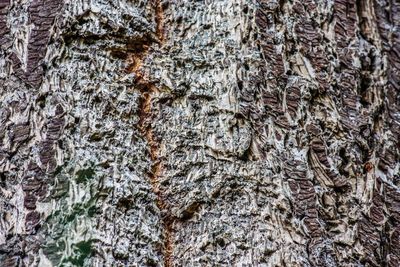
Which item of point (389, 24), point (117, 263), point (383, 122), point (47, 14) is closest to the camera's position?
point (117, 263)

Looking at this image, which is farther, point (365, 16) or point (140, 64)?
point (365, 16)

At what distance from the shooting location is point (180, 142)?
746 mm

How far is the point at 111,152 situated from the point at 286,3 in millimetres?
344

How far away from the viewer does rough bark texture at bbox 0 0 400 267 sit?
702 millimetres

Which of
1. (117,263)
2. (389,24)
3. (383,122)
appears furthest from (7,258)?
(389,24)

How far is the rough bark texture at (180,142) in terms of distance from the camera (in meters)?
0.70

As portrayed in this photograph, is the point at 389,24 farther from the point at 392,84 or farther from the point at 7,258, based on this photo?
the point at 7,258

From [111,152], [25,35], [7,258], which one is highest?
[25,35]

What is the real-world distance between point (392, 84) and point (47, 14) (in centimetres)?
57

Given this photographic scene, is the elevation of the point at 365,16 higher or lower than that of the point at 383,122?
higher

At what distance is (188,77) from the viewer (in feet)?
2.53

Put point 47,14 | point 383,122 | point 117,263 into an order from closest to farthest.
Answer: point 117,263, point 47,14, point 383,122

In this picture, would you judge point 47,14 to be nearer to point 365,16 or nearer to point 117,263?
point 117,263

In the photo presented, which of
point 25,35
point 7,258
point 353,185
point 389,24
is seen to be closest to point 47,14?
point 25,35
